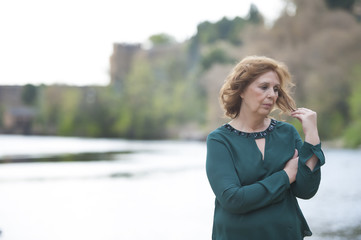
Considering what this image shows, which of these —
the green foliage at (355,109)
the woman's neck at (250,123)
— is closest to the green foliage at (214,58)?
the green foliage at (355,109)

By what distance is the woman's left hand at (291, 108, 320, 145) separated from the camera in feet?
7.22

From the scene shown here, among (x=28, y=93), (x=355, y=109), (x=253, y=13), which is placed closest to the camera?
(x=355, y=109)

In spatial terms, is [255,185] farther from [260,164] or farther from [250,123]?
[250,123]

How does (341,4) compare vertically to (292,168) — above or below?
above

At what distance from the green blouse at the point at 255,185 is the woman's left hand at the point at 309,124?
0.03 metres

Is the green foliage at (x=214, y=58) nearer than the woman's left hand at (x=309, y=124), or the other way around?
the woman's left hand at (x=309, y=124)

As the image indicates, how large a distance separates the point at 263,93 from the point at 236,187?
0.42 metres

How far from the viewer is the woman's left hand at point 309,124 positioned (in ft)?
7.22

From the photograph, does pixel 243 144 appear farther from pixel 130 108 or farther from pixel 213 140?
pixel 130 108

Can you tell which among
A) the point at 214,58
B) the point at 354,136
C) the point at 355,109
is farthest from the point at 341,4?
the point at 214,58

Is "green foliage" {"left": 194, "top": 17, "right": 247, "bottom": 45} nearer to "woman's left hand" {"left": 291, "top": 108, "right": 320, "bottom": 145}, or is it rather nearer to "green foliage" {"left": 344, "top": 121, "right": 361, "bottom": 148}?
"green foliage" {"left": 344, "top": 121, "right": 361, "bottom": 148}

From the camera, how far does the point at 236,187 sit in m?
2.18

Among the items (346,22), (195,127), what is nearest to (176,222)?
(346,22)

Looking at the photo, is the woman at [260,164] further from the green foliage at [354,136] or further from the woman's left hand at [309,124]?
the green foliage at [354,136]
